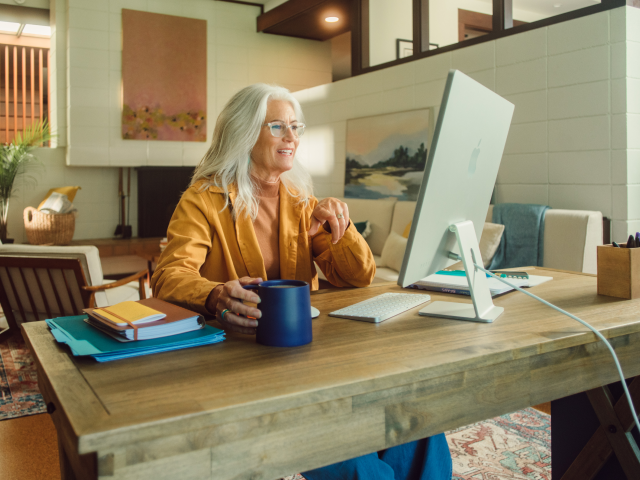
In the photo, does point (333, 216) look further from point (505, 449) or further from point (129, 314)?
point (505, 449)

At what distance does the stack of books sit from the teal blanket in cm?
275

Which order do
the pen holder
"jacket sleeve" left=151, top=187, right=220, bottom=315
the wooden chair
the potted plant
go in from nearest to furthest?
"jacket sleeve" left=151, top=187, right=220, bottom=315
the pen holder
the wooden chair
the potted plant

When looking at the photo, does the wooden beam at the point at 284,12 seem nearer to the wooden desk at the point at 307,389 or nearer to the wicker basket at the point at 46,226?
the wicker basket at the point at 46,226

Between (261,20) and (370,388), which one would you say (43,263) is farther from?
(261,20)

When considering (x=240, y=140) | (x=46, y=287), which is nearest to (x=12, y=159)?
(x=46, y=287)

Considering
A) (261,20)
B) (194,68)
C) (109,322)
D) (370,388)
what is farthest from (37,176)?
(370,388)

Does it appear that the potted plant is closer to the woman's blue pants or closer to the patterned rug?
the patterned rug

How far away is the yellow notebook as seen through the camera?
97 centimetres

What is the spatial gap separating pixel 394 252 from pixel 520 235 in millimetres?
887

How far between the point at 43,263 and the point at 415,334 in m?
2.53

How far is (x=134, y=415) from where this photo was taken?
653 millimetres

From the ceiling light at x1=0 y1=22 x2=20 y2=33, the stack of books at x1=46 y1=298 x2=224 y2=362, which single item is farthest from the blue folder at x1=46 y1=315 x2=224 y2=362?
the ceiling light at x1=0 y1=22 x2=20 y2=33

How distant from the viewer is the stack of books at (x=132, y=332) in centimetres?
90

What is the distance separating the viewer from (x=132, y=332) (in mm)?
938
